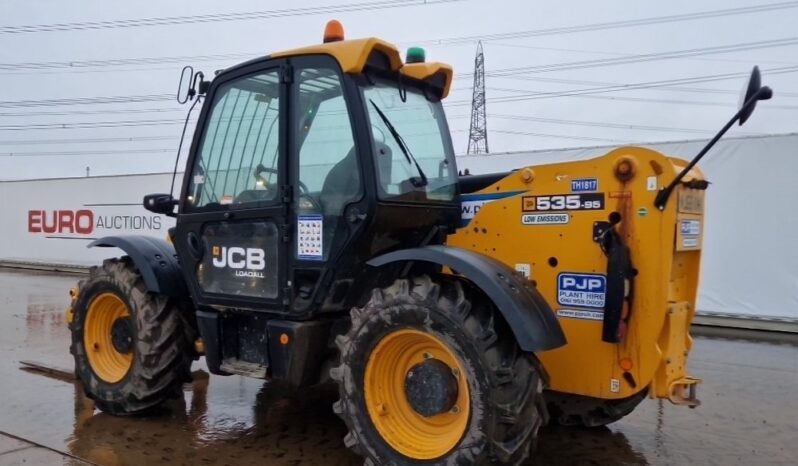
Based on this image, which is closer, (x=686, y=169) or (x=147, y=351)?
(x=686, y=169)

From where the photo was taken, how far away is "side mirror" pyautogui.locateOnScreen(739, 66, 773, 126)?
304cm

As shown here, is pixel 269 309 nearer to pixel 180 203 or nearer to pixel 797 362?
pixel 180 203

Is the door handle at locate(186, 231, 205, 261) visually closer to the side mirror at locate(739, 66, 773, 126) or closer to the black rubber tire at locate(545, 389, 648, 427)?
the black rubber tire at locate(545, 389, 648, 427)

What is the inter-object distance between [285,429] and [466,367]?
1.98 meters

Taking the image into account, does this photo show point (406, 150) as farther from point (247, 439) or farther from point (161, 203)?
point (247, 439)

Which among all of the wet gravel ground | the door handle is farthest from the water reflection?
the door handle

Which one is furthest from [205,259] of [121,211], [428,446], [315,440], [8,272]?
[8,272]

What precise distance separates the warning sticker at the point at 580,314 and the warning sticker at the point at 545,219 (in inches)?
19.9

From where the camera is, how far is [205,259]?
15.0 ft

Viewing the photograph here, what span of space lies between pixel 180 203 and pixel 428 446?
8.28 feet

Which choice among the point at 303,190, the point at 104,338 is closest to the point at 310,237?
the point at 303,190

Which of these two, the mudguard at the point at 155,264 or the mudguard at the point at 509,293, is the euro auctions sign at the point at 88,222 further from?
the mudguard at the point at 509,293

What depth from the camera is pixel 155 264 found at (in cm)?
480

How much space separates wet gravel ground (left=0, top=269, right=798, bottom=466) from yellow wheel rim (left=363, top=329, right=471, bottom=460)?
712 mm
